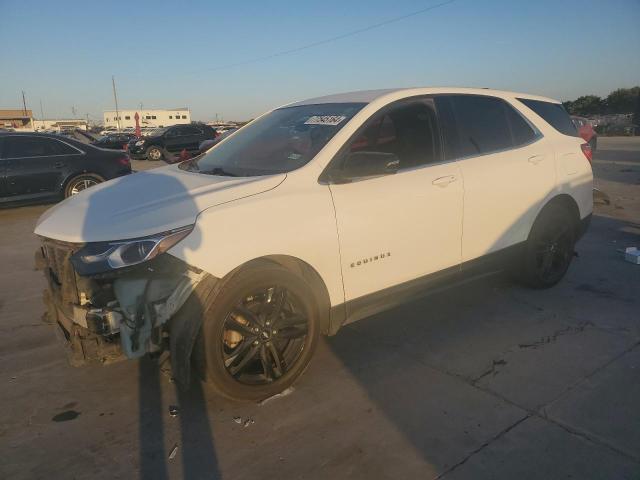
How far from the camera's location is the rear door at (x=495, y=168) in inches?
152

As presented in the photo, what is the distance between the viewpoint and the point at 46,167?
31.0ft

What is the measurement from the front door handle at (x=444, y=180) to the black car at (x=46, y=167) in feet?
27.4

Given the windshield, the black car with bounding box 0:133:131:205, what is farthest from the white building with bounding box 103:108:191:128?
the windshield

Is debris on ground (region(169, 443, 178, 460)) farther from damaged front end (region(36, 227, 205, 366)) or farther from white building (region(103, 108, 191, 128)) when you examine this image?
white building (region(103, 108, 191, 128))

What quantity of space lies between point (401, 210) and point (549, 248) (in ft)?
6.83

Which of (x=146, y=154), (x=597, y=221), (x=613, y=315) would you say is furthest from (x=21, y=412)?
(x=146, y=154)

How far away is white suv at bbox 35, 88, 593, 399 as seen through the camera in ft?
8.57

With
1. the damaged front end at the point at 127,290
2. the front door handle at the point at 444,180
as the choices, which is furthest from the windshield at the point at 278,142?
the damaged front end at the point at 127,290

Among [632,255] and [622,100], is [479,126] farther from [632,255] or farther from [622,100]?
[622,100]

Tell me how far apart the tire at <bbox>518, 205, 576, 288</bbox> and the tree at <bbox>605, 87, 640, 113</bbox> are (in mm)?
51425

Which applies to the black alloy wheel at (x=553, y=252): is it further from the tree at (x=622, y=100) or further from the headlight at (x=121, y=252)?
the tree at (x=622, y=100)

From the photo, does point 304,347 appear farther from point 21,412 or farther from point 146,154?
point 146,154

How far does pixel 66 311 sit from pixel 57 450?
0.73m

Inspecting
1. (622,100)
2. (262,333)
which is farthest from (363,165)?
(622,100)
